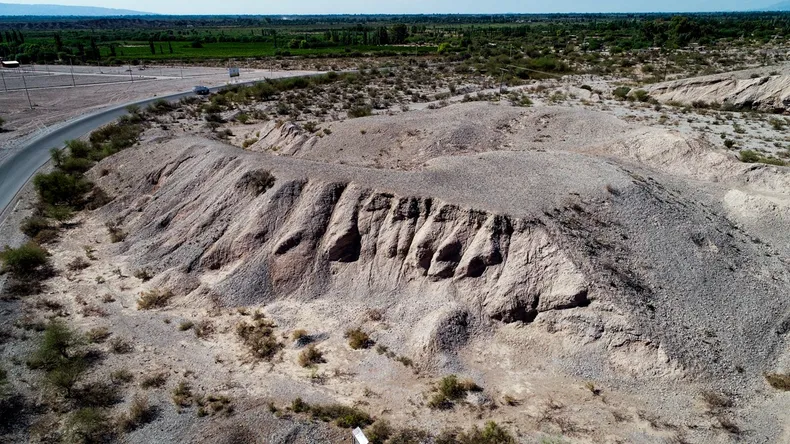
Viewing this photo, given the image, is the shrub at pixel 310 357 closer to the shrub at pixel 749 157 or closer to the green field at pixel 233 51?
the shrub at pixel 749 157

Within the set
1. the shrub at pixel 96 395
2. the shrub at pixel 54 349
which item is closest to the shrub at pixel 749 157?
the shrub at pixel 96 395

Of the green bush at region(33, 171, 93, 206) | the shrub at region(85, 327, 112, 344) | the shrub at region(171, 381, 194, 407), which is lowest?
the shrub at region(171, 381, 194, 407)

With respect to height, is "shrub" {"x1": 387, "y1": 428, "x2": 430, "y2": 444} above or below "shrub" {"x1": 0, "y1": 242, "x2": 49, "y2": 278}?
below

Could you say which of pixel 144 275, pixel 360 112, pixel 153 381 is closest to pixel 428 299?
pixel 153 381

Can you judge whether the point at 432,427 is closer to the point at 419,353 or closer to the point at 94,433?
the point at 419,353

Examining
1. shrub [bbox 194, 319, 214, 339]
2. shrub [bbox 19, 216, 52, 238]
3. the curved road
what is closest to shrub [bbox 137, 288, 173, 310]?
shrub [bbox 194, 319, 214, 339]

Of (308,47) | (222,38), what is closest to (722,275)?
(308,47)

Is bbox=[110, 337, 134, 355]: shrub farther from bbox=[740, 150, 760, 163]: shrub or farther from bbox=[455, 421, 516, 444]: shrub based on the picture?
bbox=[740, 150, 760, 163]: shrub
